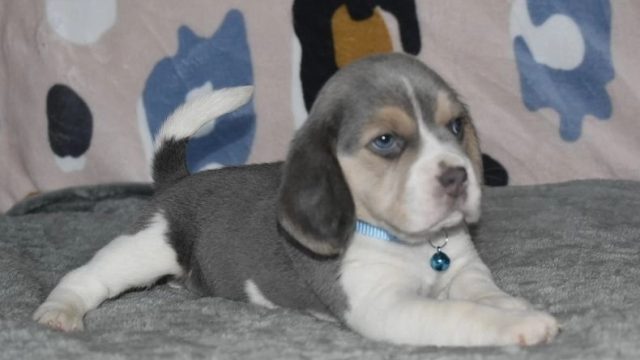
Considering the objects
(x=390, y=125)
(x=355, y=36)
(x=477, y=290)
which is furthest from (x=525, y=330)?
(x=355, y=36)

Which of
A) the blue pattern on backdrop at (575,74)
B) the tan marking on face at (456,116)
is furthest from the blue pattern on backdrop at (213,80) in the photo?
the tan marking on face at (456,116)

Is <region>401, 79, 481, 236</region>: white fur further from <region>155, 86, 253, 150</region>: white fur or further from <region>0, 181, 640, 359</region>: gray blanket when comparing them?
<region>155, 86, 253, 150</region>: white fur

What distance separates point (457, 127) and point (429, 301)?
658 mm

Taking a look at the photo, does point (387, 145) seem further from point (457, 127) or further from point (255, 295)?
point (255, 295)

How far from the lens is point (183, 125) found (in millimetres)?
4250

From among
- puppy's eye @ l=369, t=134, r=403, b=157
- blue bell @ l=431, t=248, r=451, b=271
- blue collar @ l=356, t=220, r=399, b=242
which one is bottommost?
blue bell @ l=431, t=248, r=451, b=271

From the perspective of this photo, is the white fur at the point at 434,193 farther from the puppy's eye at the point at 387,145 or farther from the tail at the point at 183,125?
the tail at the point at 183,125

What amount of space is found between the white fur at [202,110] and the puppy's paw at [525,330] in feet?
4.71

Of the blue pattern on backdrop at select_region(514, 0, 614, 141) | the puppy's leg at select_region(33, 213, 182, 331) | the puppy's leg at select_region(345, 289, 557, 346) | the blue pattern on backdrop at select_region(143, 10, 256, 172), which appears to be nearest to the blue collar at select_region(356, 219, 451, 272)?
the puppy's leg at select_region(345, 289, 557, 346)

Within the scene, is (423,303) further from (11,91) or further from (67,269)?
(11,91)

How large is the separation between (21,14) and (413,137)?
299cm

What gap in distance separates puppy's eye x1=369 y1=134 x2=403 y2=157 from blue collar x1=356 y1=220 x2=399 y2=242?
245 mm

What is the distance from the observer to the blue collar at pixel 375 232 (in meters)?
3.56

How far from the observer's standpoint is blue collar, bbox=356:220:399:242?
356cm
